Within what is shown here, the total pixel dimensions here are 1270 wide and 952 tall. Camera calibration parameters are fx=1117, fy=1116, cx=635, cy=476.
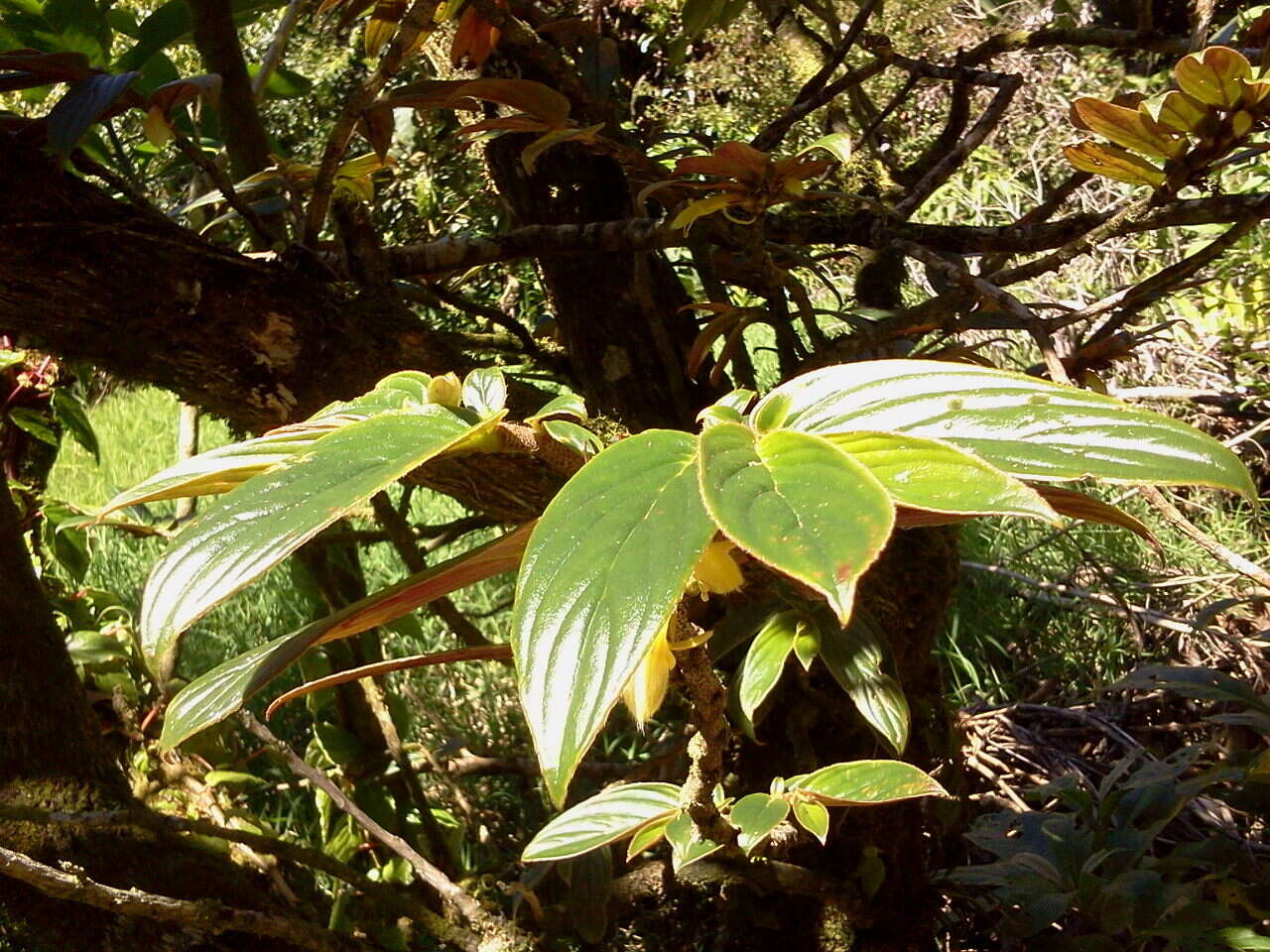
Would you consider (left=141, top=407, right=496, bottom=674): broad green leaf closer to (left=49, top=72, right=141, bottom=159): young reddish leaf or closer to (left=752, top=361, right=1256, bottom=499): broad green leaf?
(left=752, top=361, right=1256, bottom=499): broad green leaf

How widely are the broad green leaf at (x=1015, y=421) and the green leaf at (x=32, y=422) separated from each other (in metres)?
1.35

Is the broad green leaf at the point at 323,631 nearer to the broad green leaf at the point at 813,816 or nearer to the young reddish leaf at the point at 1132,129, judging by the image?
the broad green leaf at the point at 813,816

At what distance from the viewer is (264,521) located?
354 mm

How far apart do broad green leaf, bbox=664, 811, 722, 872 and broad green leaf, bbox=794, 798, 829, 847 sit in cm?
5

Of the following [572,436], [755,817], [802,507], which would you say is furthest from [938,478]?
[755,817]

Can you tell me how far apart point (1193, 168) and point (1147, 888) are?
1.97ft

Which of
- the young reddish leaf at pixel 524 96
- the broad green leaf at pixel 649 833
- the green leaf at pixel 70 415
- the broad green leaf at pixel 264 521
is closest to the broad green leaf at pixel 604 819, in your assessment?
the broad green leaf at pixel 649 833

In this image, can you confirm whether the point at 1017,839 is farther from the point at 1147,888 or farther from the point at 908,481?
the point at 908,481

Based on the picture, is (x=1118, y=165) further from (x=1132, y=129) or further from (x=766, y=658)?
(x=766, y=658)

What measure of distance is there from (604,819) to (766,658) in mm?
148

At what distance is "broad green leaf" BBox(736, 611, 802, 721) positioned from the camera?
71cm

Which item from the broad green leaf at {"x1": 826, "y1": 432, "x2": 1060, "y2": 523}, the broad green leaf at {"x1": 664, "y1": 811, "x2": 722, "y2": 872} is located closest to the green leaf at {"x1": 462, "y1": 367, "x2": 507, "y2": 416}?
the broad green leaf at {"x1": 826, "y1": 432, "x2": 1060, "y2": 523}

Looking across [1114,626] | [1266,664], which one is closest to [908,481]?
[1266,664]

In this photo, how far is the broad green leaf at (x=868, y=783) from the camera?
621mm
